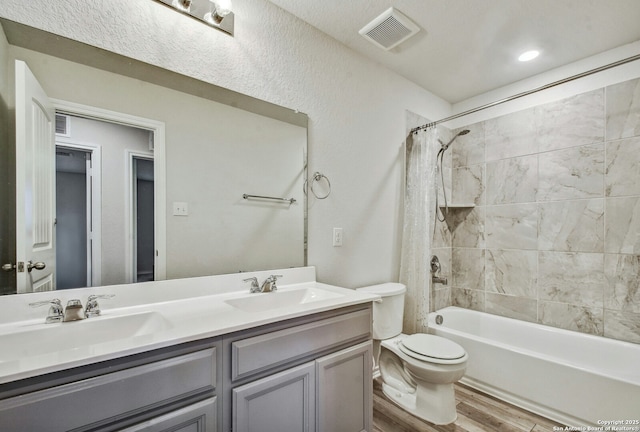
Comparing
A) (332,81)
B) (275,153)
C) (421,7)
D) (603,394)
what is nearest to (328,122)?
(332,81)

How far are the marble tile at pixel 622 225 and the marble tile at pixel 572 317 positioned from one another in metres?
0.48

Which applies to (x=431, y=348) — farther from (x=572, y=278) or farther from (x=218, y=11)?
(x=218, y=11)

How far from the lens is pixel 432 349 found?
1.85 metres

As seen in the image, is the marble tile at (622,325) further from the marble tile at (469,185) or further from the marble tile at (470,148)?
the marble tile at (470,148)

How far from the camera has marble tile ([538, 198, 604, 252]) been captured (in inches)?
85.4

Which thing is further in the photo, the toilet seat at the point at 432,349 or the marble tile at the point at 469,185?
the marble tile at the point at 469,185

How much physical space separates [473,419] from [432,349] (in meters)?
0.49

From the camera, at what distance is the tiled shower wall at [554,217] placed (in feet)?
6.75

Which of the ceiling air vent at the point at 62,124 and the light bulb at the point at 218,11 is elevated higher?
the light bulb at the point at 218,11

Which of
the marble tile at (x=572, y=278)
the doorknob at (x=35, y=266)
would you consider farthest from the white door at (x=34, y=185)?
the marble tile at (x=572, y=278)

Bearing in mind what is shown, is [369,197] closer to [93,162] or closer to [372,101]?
[372,101]

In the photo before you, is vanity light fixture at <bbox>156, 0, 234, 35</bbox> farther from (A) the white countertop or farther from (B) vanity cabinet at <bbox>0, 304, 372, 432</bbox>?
(B) vanity cabinet at <bbox>0, 304, 372, 432</bbox>

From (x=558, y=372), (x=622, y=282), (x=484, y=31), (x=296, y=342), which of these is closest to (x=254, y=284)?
(x=296, y=342)

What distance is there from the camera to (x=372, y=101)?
2.32 m
